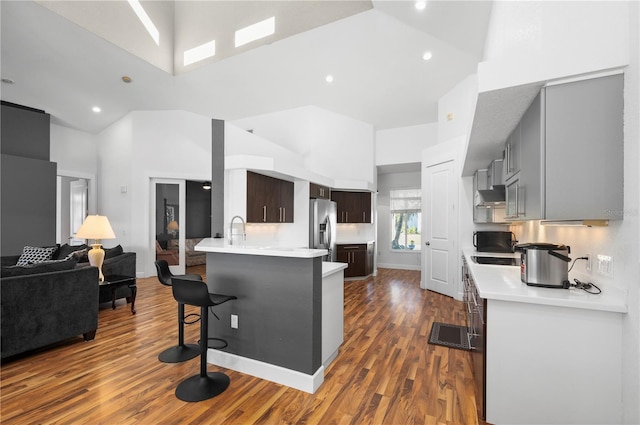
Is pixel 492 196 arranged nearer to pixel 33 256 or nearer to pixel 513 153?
pixel 513 153

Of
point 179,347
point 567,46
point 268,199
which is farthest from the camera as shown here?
point 268,199

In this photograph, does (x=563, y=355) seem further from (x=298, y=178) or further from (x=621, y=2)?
(x=298, y=178)

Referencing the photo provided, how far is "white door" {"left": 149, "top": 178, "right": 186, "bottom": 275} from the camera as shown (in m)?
6.91

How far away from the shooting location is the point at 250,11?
500 cm

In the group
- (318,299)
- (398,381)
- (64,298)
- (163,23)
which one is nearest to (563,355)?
(398,381)

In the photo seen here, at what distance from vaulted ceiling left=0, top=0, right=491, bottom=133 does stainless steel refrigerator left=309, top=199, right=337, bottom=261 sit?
2302 millimetres

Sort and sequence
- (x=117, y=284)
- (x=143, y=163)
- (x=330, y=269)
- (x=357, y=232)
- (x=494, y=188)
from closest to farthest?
(x=330, y=269) → (x=494, y=188) → (x=117, y=284) → (x=143, y=163) → (x=357, y=232)

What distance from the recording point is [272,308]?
8.37 ft

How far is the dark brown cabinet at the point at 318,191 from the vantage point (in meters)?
5.86

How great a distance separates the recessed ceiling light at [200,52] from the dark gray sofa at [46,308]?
13.6ft

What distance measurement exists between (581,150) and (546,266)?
2.60ft

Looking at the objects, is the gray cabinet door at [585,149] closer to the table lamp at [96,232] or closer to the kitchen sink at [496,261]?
the kitchen sink at [496,261]

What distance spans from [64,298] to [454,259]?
546 centimetres

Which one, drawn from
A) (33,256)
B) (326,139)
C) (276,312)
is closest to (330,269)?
(276,312)
